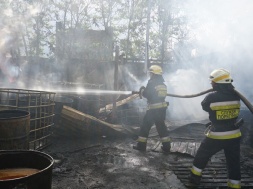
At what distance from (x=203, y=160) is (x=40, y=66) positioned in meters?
18.5

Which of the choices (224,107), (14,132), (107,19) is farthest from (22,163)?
(107,19)

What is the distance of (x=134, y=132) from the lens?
7.33 m

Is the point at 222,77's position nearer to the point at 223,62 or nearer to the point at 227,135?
the point at 227,135

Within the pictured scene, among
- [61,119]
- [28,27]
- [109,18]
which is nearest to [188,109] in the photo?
[61,119]

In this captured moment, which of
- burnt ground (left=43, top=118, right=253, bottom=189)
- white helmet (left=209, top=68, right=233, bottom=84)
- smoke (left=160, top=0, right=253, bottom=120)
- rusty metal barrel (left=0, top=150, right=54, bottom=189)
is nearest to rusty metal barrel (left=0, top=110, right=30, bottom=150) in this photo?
burnt ground (left=43, top=118, right=253, bottom=189)

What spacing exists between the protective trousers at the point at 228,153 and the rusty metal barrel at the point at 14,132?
318 cm

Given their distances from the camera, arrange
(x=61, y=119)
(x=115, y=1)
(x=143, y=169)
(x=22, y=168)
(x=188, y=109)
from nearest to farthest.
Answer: (x=22, y=168) < (x=143, y=169) < (x=61, y=119) < (x=188, y=109) < (x=115, y=1)

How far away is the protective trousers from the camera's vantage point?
3768mm

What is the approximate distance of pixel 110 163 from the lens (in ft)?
16.4

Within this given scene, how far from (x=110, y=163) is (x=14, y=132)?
207cm

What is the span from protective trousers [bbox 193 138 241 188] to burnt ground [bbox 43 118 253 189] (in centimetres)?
63

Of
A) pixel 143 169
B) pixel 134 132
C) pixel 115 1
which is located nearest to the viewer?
pixel 143 169

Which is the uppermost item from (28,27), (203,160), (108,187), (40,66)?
(28,27)

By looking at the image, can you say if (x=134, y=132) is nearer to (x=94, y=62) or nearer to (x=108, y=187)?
(x=108, y=187)
